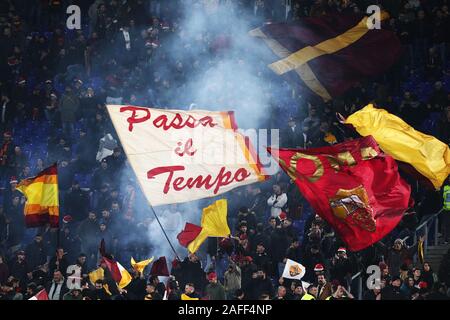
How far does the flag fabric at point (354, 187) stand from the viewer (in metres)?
18.9

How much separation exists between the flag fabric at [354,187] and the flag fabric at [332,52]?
205 inches

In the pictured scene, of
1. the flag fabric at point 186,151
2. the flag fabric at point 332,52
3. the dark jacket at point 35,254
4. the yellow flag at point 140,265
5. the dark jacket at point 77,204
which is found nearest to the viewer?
the flag fabric at point 186,151

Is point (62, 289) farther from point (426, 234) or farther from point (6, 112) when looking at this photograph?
point (6, 112)

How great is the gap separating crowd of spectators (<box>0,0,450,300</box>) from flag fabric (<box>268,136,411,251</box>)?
1140mm

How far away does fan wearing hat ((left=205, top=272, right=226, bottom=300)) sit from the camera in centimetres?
2055

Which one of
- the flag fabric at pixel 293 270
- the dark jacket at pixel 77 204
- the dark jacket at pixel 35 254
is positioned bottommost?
the dark jacket at pixel 35 254

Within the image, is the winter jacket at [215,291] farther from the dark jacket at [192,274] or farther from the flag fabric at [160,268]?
the flag fabric at [160,268]

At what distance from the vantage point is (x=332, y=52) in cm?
2469

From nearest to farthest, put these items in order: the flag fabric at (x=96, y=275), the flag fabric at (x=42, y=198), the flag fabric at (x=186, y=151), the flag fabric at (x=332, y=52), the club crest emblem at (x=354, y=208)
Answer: the club crest emblem at (x=354, y=208) → the flag fabric at (x=186, y=151) → the flag fabric at (x=96, y=275) → the flag fabric at (x=42, y=198) → the flag fabric at (x=332, y=52)

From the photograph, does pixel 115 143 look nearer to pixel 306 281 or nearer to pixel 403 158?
pixel 306 281

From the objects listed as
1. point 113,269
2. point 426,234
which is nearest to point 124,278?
point 113,269

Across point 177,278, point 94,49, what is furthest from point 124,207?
point 94,49

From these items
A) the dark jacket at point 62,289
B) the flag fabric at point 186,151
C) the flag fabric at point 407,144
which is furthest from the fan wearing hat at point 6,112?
the flag fabric at point 407,144

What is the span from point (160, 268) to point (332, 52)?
6.00 m
